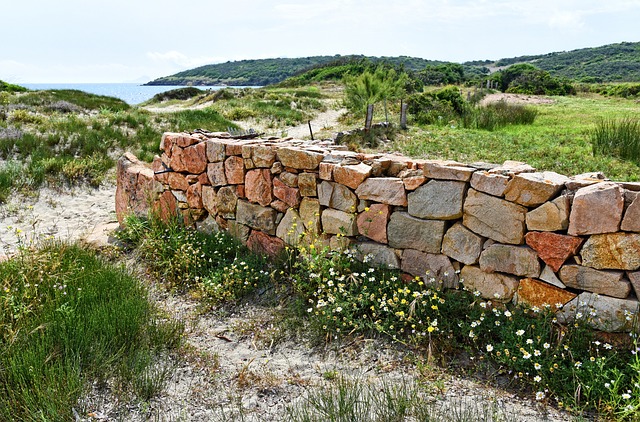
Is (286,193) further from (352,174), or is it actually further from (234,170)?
(352,174)

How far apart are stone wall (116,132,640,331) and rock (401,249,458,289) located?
0.04 ft

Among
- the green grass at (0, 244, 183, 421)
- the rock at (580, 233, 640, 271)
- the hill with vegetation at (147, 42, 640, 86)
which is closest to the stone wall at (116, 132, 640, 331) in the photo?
the rock at (580, 233, 640, 271)

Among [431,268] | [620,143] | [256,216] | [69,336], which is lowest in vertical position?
[69,336]

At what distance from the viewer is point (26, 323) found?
3660 mm

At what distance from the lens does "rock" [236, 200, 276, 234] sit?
5516mm

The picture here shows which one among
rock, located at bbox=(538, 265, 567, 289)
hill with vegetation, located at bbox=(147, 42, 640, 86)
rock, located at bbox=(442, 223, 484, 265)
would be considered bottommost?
rock, located at bbox=(538, 265, 567, 289)

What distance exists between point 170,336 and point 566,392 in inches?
117

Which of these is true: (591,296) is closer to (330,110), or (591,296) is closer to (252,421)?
(252,421)

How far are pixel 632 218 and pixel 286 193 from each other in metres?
3.30

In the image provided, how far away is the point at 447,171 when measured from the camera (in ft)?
13.4

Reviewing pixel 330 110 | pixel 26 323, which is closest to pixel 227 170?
pixel 26 323

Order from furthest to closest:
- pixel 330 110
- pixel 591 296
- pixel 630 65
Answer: pixel 630 65
pixel 330 110
pixel 591 296

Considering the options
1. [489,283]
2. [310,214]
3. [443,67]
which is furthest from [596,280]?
[443,67]

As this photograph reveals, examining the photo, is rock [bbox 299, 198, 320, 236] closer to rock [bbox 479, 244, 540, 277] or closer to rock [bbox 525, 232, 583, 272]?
rock [bbox 479, 244, 540, 277]
